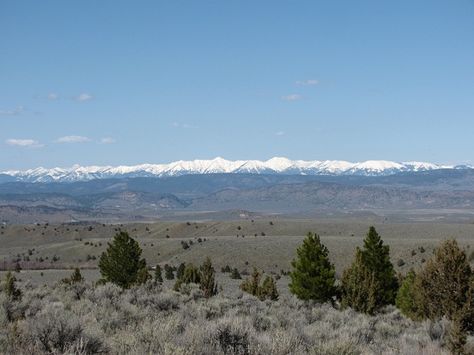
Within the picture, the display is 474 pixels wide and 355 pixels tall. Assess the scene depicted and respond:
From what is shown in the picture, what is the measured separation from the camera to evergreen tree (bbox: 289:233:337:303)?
27828 mm

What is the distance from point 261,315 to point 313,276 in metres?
12.7

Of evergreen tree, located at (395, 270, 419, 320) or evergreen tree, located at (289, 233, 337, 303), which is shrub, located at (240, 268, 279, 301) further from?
evergreen tree, located at (395, 270, 419, 320)

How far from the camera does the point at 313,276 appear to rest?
2823cm

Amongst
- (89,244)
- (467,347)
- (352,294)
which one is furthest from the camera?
(89,244)

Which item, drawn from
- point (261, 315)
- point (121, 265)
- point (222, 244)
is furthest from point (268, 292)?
point (222, 244)

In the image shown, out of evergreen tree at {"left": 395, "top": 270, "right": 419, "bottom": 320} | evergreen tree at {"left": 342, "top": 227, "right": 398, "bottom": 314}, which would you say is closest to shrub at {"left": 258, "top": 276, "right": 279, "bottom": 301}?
evergreen tree at {"left": 342, "top": 227, "right": 398, "bottom": 314}

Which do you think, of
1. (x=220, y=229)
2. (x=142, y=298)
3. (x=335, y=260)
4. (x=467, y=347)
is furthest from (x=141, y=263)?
(x=220, y=229)

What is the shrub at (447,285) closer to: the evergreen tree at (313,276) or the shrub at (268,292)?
the evergreen tree at (313,276)

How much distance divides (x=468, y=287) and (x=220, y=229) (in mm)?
92892

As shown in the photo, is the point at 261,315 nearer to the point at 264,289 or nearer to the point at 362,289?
the point at 362,289

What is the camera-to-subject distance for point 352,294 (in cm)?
2462

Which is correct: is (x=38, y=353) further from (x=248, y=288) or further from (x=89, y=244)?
(x=89, y=244)

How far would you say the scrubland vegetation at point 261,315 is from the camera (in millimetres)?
9250

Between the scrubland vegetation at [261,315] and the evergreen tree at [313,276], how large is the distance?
50 millimetres
